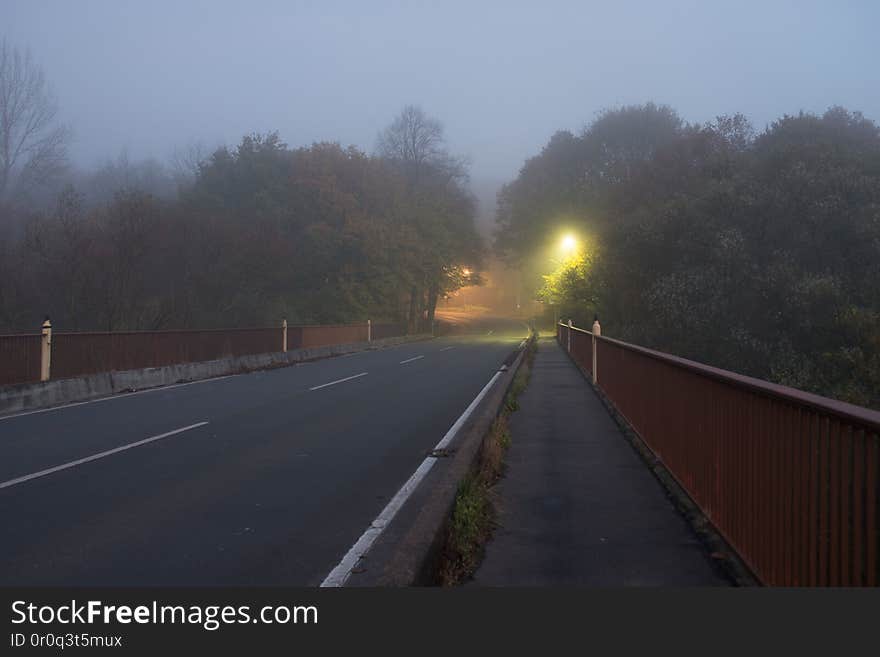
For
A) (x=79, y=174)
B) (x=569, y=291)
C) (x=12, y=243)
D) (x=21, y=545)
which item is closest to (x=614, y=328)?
(x=569, y=291)

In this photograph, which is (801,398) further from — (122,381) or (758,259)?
(758,259)

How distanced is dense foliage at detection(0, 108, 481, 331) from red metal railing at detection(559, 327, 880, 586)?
2431cm

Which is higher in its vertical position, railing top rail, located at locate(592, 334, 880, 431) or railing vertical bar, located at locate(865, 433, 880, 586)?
railing top rail, located at locate(592, 334, 880, 431)

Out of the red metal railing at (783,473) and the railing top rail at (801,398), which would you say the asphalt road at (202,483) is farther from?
the railing top rail at (801,398)

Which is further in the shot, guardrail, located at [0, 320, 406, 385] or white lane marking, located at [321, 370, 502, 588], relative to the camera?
guardrail, located at [0, 320, 406, 385]

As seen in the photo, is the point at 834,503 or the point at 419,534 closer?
the point at 834,503

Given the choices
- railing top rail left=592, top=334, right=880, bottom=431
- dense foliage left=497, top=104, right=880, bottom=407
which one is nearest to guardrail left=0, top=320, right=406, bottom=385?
railing top rail left=592, top=334, right=880, bottom=431

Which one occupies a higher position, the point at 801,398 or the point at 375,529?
the point at 801,398

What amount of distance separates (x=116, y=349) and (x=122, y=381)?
970 mm

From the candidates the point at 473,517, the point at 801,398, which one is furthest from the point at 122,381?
the point at 801,398

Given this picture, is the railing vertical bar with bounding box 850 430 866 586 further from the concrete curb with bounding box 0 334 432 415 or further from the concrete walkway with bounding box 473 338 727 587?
the concrete curb with bounding box 0 334 432 415

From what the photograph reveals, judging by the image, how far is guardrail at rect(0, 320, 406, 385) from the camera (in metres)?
14.9

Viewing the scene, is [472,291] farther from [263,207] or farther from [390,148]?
[263,207]

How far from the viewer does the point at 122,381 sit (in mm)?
17531
